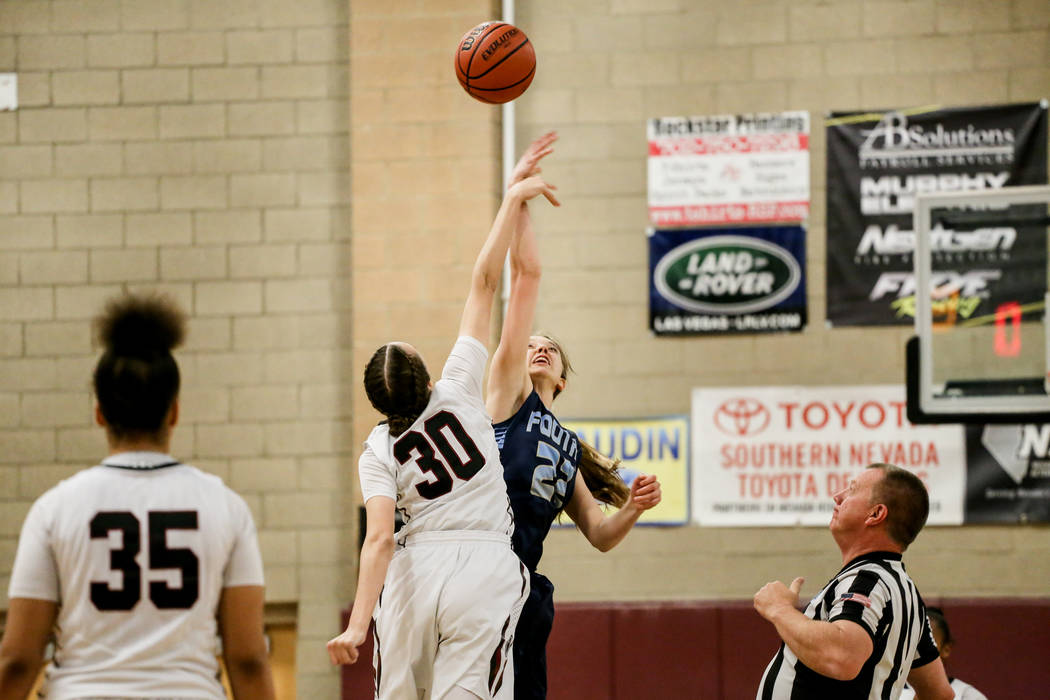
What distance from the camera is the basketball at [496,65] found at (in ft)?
17.7

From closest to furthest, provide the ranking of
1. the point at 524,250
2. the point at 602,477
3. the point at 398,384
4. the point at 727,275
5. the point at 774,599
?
the point at 774,599 → the point at 398,384 → the point at 524,250 → the point at 602,477 → the point at 727,275

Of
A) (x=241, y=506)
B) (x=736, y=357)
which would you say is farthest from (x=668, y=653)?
(x=241, y=506)

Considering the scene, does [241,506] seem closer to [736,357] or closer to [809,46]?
[736,357]

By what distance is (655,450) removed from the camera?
7.82m

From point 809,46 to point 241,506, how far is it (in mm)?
6133

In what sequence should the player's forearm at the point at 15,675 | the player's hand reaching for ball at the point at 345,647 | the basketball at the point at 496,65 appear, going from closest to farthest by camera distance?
the player's forearm at the point at 15,675 → the player's hand reaching for ball at the point at 345,647 → the basketball at the point at 496,65

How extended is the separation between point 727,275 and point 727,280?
0.03 metres

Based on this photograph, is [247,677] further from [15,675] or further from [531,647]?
[531,647]

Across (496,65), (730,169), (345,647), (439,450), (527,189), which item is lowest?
(345,647)

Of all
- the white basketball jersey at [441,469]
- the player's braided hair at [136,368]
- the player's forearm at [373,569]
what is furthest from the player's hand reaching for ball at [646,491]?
the player's braided hair at [136,368]

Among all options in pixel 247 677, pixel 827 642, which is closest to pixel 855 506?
pixel 827 642

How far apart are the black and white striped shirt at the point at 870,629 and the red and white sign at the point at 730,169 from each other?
14.7ft

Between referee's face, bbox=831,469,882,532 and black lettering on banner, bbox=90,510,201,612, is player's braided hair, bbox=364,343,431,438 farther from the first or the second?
referee's face, bbox=831,469,882,532

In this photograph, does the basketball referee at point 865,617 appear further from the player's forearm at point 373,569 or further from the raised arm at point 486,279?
the raised arm at point 486,279
